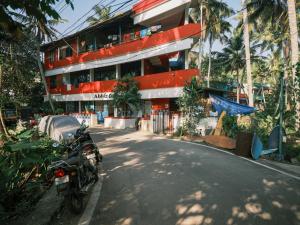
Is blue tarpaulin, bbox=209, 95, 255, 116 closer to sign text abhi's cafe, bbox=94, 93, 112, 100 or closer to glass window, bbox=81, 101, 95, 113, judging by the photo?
sign text abhi's cafe, bbox=94, 93, 112, 100

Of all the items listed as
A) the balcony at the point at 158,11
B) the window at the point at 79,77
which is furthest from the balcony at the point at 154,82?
the balcony at the point at 158,11

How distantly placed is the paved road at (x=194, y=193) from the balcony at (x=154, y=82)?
10.0m

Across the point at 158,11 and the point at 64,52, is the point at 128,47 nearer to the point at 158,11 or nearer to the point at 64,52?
the point at 158,11

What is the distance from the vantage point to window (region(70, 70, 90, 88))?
30.9m

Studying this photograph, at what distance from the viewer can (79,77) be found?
3225cm

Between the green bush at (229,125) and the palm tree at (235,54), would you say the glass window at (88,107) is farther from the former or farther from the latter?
the palm tree at (235,54)

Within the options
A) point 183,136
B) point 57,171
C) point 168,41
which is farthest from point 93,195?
point 168,41

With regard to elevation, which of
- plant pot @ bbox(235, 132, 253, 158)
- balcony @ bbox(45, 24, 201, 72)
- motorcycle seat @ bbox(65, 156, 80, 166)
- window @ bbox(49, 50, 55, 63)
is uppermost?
window @ bbox(49, 50, 55, 63)

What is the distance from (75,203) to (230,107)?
11180 mm

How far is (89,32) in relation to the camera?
27328 mm

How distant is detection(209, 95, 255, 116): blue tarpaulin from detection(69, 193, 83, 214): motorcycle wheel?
35.2ft

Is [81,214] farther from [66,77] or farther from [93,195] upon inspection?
[66,77]

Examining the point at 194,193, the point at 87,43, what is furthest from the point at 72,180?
the point at 87,43

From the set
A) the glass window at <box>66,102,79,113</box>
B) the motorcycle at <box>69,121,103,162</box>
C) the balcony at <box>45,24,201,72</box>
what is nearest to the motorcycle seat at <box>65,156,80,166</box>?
the motorcycle at <box>69,121,103,162</box>
